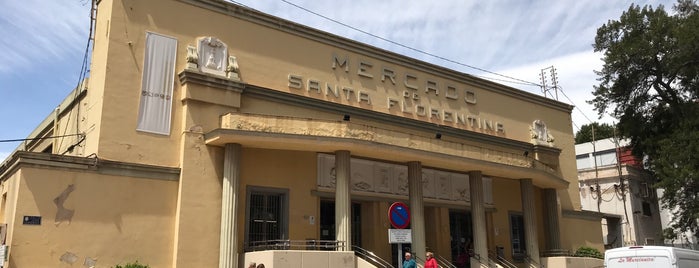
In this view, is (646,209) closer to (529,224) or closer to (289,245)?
(529,224)

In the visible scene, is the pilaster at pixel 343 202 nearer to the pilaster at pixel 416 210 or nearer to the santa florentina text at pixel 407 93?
the pilaster at pixel 416 210

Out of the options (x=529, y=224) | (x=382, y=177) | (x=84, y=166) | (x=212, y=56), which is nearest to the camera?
(x=84, y=166)

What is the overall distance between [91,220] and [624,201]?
31682 mm

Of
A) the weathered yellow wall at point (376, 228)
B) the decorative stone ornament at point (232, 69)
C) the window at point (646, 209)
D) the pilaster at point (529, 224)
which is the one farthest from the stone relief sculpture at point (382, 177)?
the window at point (646, 209)

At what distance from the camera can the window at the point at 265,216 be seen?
1934 centimetres

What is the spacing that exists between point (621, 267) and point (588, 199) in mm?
24643

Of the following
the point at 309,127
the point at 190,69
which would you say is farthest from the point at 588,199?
the point at 190,69

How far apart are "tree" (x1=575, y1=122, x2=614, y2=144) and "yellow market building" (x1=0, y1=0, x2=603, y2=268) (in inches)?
1301

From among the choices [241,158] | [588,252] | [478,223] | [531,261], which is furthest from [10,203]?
[588,252]

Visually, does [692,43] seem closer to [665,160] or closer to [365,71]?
[665,160]

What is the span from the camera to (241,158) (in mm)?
19297

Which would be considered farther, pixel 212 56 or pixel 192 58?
pixel 212 56

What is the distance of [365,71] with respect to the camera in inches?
928

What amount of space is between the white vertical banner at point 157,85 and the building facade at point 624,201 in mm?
27859
